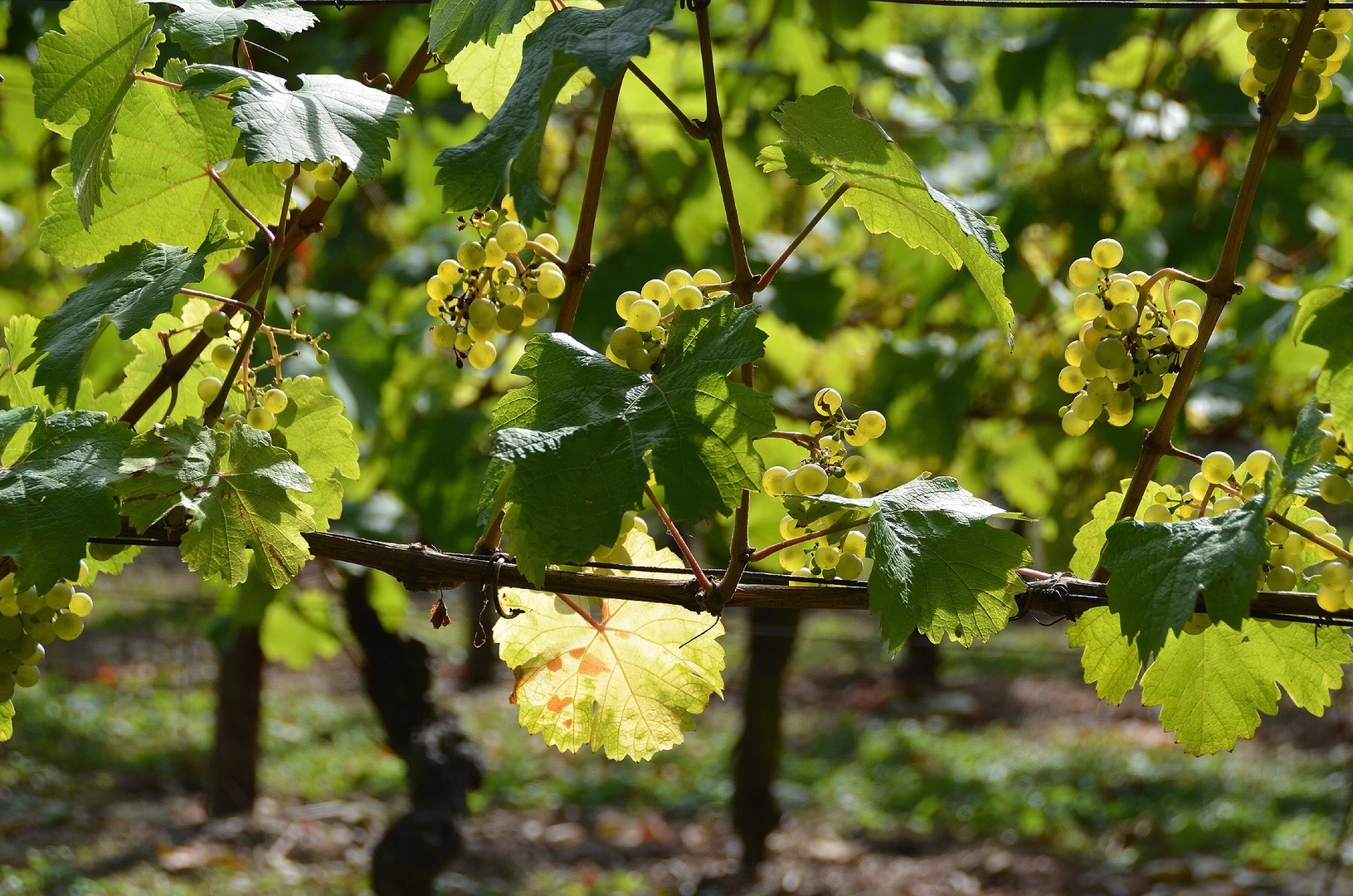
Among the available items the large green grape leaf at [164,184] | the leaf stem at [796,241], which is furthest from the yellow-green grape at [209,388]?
the leaf stem at [796,241]

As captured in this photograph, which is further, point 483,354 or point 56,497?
point 483,354

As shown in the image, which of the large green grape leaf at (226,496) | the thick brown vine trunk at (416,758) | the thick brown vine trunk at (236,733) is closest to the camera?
the large green grape leaf at (226,496)

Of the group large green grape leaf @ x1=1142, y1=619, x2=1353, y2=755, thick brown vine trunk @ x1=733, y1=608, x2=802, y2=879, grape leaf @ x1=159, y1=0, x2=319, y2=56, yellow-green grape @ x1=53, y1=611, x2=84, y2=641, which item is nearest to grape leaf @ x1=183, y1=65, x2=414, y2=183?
grape leaf @ x1=159, y1=0, x2=319, y2=56

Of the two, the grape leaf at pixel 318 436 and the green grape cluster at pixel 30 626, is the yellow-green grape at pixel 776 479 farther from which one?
the green grape cluster at pixel 30 626

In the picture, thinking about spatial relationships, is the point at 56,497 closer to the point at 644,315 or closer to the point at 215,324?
the point at 215,324

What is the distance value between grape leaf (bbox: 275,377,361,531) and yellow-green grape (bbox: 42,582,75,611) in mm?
202

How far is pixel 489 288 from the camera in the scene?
0.90 metres

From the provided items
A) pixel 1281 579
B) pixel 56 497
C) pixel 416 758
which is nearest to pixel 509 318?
pixel 56 497

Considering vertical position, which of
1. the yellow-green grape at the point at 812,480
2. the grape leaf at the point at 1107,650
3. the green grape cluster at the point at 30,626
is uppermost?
the yellow-green grape at the point at 812,480

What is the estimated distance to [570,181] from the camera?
13.2ft

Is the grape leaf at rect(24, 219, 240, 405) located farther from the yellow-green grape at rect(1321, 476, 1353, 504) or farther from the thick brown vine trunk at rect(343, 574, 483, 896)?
the thick brown vine trunk at rect(343, 574, 483, 896)

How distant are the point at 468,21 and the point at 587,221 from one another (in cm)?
17

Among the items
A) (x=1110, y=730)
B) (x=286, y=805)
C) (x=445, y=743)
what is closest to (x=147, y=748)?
(x=286, y=805)

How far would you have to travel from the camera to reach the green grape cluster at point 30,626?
35.0 inches
